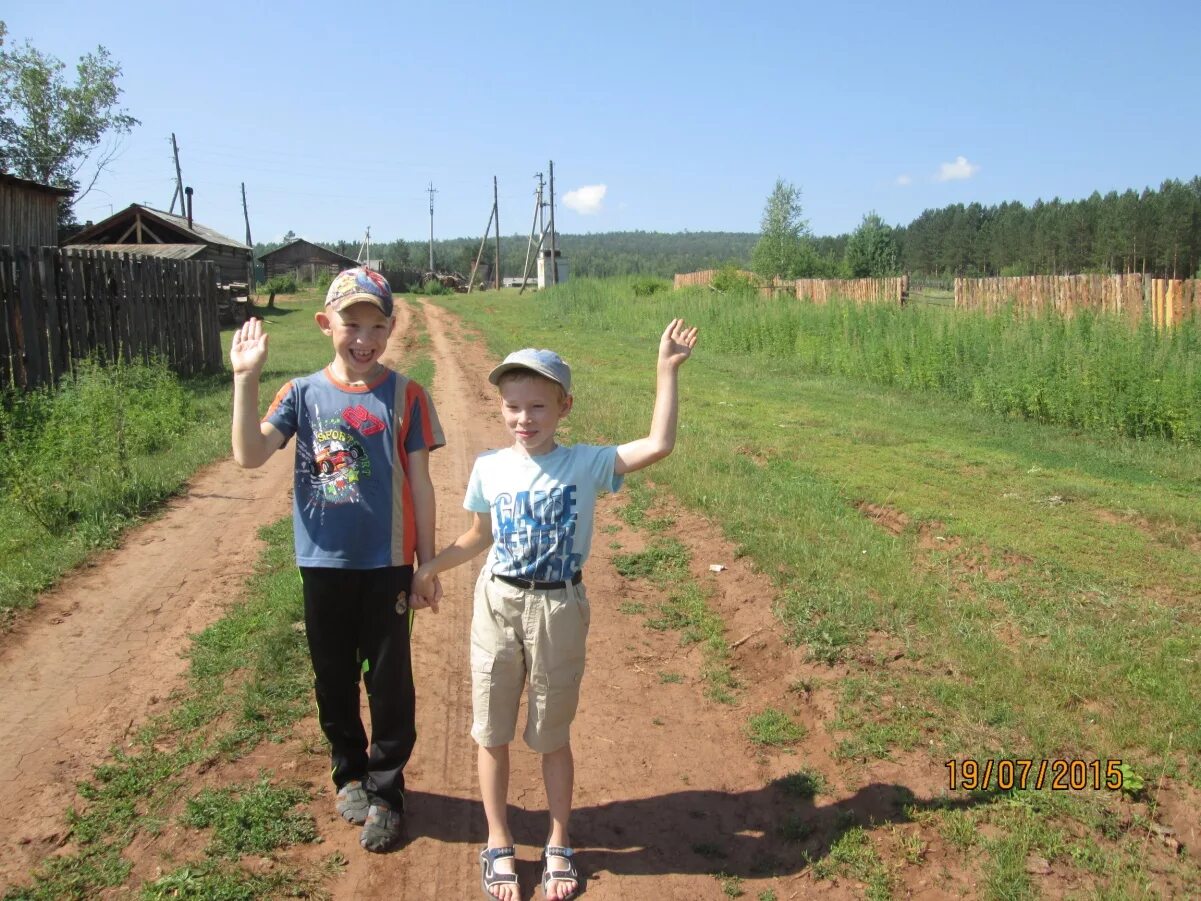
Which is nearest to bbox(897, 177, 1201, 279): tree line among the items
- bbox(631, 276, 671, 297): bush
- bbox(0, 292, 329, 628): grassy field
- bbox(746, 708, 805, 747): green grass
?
bbox(631, 276, 671, 297): bush

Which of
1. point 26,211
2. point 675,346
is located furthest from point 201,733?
point 26,211

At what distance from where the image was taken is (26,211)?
67.7 feet

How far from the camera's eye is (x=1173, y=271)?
2359 inches

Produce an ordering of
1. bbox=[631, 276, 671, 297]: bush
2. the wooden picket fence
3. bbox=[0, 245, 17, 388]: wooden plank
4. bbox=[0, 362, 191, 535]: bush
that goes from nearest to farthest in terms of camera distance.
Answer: bbox=[0, 362, 191, 535]: bush
bbox=[0, 245, 17, 388]: wooden plank
the wooden picket fence
bbox=[631, 276, 671, 297]: bush

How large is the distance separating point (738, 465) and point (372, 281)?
5.94 meters

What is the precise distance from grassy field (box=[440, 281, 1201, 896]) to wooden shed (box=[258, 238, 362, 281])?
4692 cm

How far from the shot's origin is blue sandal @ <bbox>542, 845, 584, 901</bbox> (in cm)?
319

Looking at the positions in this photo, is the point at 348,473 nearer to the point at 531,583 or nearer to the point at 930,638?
the point at 531,583

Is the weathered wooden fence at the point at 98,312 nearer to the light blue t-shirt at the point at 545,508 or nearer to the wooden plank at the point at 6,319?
the wooden plank at the point at 6,319

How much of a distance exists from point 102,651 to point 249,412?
273 centimetres

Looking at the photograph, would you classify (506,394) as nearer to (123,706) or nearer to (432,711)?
(432,711)

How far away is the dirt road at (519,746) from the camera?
3387 millimetres

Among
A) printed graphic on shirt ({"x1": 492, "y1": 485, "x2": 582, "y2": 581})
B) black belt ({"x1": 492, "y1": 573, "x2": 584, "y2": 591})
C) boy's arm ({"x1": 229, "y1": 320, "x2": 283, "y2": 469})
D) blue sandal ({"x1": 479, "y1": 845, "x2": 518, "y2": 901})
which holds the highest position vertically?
boy's arm ({"x1": 229, "y1": 320, "x2": 283, "y2": 469})

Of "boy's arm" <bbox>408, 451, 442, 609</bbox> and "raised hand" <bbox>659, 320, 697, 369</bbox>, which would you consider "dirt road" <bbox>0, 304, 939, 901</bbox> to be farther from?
"raised hand" <bbox>659, 320, 697, 369</bbox>
